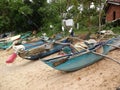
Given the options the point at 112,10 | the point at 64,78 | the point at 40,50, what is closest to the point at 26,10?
the point at 112,10

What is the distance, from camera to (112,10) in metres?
26.0

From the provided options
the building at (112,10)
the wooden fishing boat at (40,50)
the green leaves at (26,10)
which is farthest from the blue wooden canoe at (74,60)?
the green leaves at (26,10)

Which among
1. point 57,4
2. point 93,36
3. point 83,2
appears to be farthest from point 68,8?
point 93,36

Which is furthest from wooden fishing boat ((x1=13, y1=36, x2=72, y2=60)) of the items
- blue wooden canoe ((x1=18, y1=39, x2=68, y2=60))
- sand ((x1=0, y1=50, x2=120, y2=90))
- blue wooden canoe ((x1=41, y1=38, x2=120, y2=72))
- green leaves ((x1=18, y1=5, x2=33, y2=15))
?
green leaves ((x1=18, y1=5, x2=33, y2=15))

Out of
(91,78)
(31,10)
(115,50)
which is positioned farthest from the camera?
(31,10)

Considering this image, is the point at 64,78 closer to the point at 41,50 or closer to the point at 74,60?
the point at 74,60

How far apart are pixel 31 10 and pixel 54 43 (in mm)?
9117

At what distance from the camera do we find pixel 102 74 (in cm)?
1236

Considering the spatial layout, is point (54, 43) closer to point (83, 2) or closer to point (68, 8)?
point (83, 2)

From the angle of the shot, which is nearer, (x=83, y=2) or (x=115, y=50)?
(x=115, y=50)

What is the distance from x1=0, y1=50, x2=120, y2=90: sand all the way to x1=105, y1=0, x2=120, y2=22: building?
10905mm

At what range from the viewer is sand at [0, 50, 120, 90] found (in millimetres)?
11664

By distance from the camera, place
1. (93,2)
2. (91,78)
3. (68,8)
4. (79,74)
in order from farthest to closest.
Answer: (68,8)
(93,2)
(79,74)
(91,78)

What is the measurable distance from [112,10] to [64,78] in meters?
14.2
